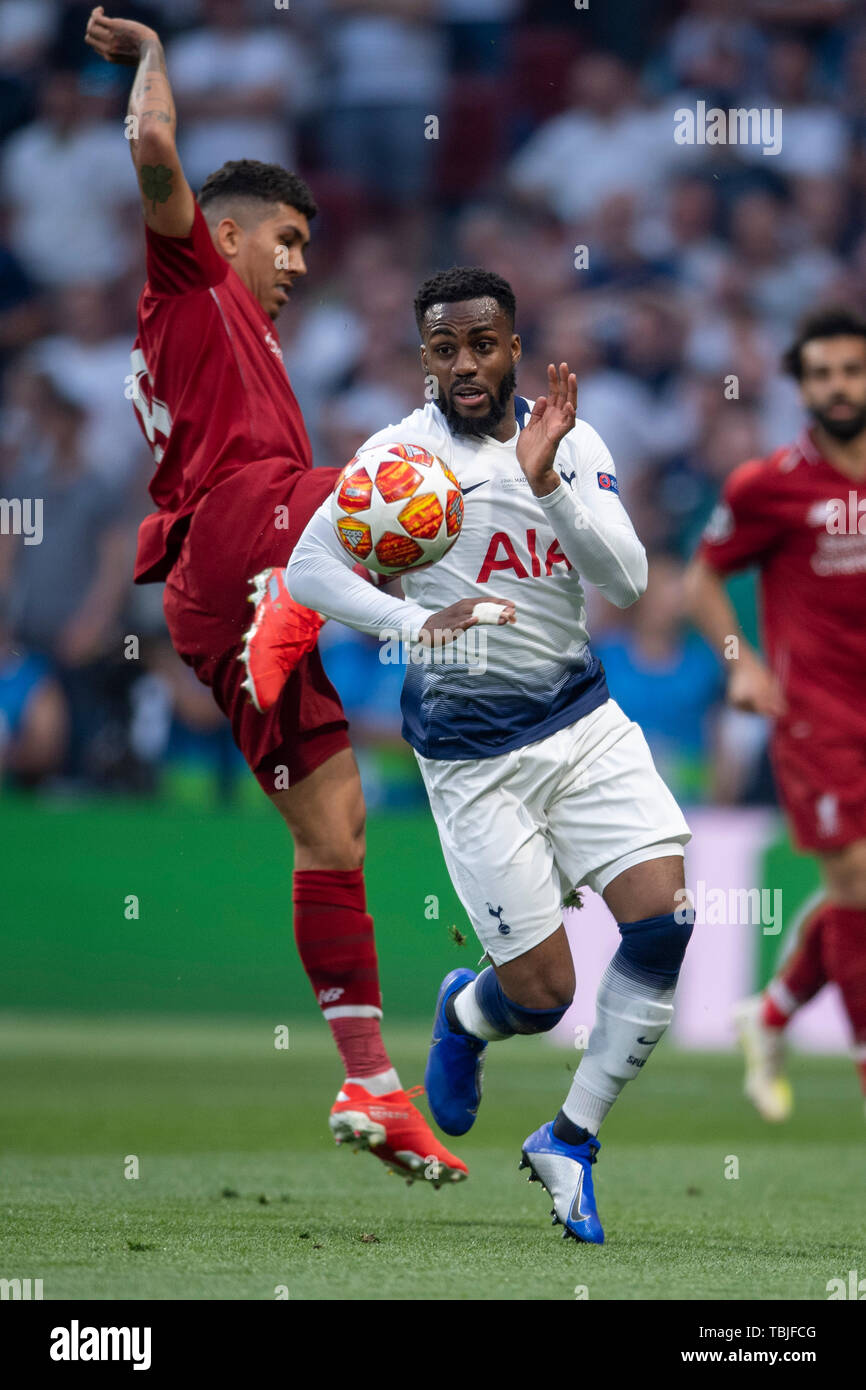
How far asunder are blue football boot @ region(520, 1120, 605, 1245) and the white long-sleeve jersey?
0.99 metres

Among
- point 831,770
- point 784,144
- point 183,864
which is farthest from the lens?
point 784,144

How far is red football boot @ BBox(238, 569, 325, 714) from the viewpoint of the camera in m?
5.16

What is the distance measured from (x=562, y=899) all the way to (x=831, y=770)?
166 centimetres

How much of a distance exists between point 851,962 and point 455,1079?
157cm

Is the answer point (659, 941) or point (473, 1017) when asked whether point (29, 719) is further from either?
point (659, 941)

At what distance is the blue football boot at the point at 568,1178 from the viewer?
457 centimetres

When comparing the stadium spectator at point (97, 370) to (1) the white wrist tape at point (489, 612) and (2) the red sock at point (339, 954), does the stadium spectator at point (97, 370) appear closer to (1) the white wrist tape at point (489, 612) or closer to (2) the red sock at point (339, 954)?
(2) the red sock at point (339, 954)

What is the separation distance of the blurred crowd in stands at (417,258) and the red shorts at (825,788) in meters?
3.95

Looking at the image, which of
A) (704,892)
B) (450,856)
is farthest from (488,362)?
(704,892)

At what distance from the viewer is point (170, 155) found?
516 centimetres

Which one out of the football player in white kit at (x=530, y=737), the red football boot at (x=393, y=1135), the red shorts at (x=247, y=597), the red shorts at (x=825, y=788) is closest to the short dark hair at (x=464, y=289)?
the football player in white kit at (x=530, y=737)

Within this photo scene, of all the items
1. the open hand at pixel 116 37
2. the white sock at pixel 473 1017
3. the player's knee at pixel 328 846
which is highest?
the open hand at pixel 116 37

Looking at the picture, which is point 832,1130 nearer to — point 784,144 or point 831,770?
point 831,770

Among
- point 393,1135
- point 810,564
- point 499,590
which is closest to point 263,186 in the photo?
point 499,590
